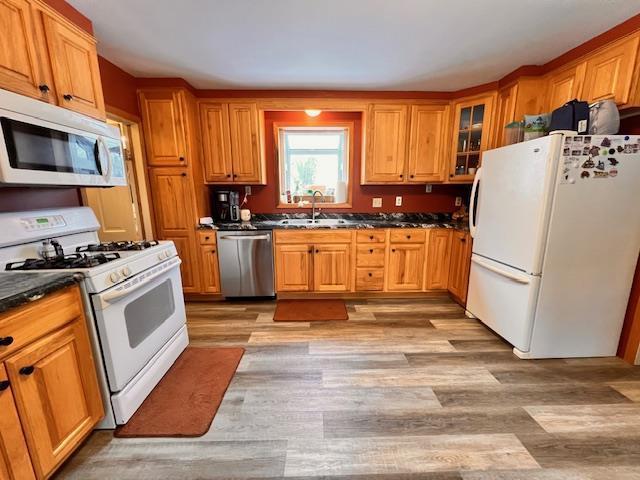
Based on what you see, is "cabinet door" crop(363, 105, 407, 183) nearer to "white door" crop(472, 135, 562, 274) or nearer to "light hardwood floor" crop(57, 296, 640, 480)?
"white door" crop(472, 135, 562, 274)

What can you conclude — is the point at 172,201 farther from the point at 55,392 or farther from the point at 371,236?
the point at 371,236

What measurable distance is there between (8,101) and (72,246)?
93cm

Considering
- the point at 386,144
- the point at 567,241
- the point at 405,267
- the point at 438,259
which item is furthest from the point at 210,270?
the point at 567,241

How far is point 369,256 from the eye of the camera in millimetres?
3184

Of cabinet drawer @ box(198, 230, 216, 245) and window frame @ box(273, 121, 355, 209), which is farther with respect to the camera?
window frame @ box(273, 121, 355, 209)

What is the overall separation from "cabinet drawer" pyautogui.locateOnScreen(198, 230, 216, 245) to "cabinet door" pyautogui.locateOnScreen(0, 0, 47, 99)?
171 cm

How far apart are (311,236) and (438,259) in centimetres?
155

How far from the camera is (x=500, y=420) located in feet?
5.13

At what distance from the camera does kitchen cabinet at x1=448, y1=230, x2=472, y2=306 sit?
2891mm

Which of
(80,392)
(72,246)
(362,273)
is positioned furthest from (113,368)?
(362,273)

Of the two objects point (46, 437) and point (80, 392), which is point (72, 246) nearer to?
point (80, 392)

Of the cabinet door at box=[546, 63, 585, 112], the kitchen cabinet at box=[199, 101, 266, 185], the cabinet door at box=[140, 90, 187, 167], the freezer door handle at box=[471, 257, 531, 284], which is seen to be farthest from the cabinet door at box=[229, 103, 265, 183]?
the cabinet door at box=[546, 63, 585, 112]

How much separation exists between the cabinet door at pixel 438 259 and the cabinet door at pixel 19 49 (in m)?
3.44

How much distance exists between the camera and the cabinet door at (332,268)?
10.3 feet
